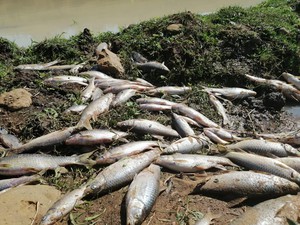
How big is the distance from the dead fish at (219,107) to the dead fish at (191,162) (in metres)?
1.60

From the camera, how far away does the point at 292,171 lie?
5012 millimetres

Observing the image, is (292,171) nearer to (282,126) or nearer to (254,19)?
(282,126)

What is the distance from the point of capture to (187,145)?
586 centimetres

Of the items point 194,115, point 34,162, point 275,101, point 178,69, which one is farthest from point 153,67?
point 34,162

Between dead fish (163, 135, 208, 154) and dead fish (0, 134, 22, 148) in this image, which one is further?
dead fish (0, 134, 22, 148)

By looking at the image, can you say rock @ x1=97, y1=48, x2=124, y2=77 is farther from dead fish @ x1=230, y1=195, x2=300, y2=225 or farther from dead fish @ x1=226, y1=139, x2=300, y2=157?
dead fish @ x1=230, y1=195, x2=300, y2=225

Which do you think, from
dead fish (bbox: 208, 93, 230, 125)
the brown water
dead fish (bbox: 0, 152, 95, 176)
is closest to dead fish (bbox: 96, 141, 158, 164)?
dead fish (bbox: 0, 152, 95, 176)

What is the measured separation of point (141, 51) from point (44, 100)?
8.96 feet

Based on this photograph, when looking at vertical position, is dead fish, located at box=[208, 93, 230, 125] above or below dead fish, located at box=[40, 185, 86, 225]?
above

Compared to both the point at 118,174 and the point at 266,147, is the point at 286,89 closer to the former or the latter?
the point at 266,147

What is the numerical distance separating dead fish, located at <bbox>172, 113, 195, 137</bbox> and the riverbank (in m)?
0.26

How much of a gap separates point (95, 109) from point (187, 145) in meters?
1.83

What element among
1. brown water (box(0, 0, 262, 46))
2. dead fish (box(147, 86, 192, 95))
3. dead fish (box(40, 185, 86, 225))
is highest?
brown water (box(0, 0, 262, 46))

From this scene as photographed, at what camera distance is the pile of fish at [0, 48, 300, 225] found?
4762 millimetres
